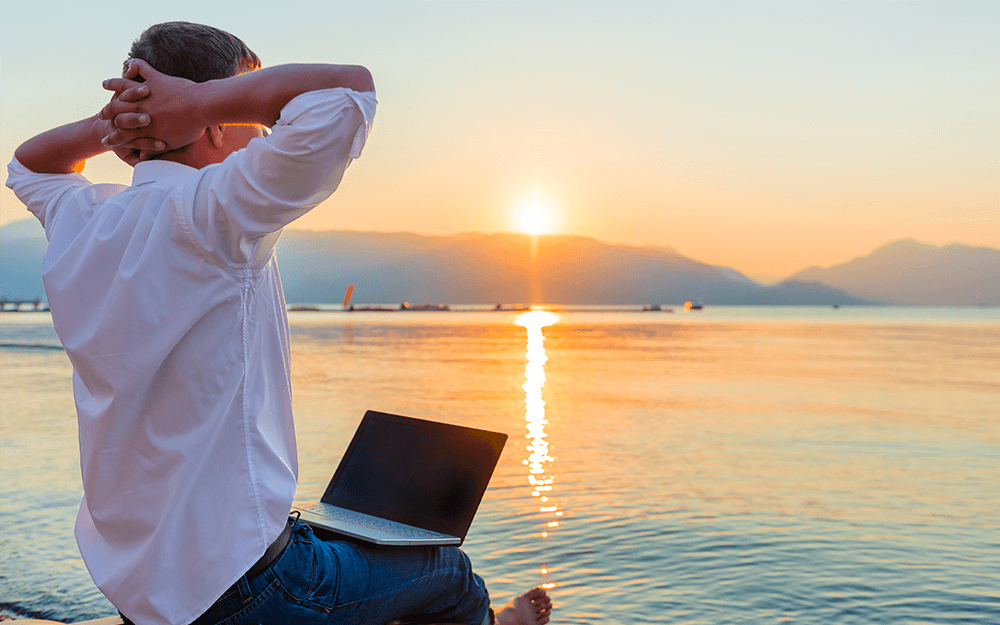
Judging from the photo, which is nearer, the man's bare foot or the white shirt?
the white shirt

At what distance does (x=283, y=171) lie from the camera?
1.28 meters

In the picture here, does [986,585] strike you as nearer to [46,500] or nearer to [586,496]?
[586,496]

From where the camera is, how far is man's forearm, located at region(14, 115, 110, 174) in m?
1.82

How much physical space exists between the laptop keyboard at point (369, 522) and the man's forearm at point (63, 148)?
1104mm

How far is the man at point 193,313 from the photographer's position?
133 centimetres

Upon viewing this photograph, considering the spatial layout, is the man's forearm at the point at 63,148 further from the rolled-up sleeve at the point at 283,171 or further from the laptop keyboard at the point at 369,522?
the laptop keyboard at the point at 369,522

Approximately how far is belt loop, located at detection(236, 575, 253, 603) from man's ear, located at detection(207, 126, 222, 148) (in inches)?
34.0

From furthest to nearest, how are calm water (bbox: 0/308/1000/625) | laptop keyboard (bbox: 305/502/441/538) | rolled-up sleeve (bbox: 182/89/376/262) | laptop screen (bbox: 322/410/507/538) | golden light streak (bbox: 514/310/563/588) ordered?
golden light streak (bbox: 514/310/563/588) < calm water (bbox: 0/308/1000/625) < laptop screen (bbox: 322/410/507/538) < laptop keyboard (bbox: 305/502/441/538) < rolled-up sleeve (bbox: 182/89/376/262)

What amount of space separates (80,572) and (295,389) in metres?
8.73

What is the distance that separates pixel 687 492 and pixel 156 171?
5.95 m

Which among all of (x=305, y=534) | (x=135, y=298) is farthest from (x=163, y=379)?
(x=305, y=534)

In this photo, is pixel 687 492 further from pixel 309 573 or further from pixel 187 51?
pixel 187 51

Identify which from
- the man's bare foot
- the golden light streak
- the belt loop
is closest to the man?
the belt loop

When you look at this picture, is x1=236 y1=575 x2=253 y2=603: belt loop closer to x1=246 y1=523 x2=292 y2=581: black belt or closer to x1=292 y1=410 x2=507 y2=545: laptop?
x1=246 y1=523 x2=292 y2=581: black belt
